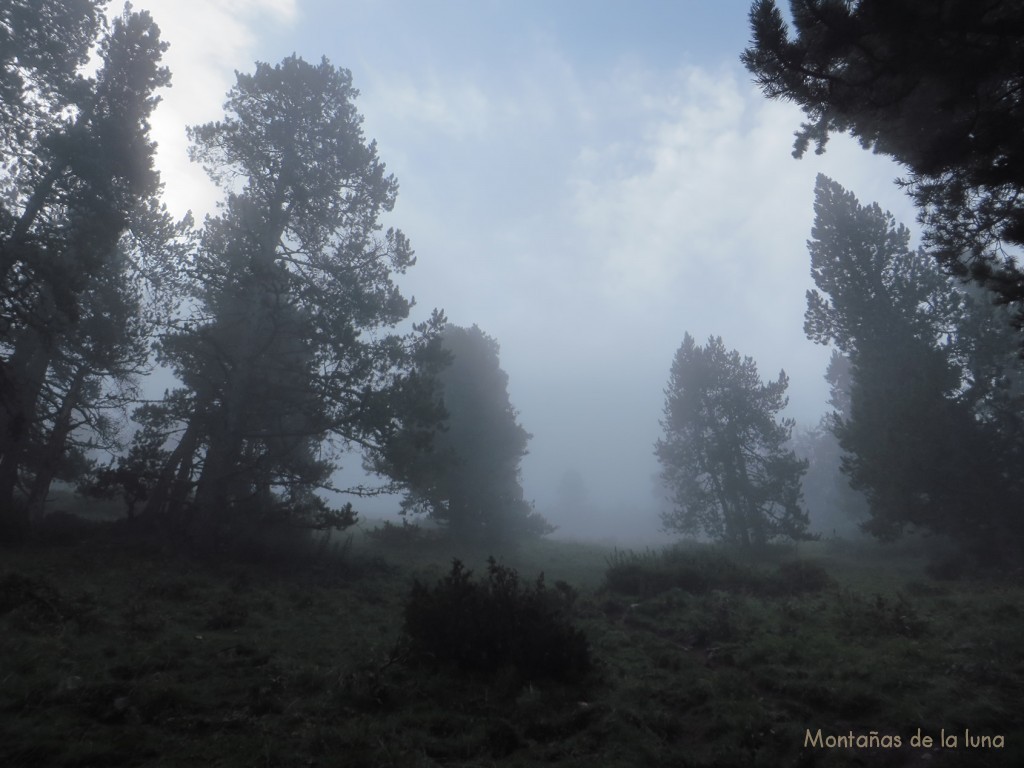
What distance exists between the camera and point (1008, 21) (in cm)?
625

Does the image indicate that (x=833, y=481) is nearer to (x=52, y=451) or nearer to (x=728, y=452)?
(x=728, y=452)

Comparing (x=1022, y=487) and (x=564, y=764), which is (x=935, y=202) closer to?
(x=564, y=764)

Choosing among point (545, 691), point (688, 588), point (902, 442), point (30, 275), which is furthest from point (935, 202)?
point (30, 275)

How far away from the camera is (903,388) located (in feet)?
69.9

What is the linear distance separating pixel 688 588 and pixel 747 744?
10125 mm

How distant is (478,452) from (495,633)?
66.2ft

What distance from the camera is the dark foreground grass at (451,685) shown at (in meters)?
5.15

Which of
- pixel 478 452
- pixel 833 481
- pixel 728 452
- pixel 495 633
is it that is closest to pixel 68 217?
pixel 495 633

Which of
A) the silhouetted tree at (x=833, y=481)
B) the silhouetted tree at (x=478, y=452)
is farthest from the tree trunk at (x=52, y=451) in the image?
the silhouetted tree at (x=833, y=481)

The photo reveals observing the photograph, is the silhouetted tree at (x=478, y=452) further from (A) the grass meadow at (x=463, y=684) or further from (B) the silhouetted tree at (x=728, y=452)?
(A) the grass meadow at (x=463, y=684)

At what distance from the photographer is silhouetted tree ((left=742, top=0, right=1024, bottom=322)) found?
6.50 metres

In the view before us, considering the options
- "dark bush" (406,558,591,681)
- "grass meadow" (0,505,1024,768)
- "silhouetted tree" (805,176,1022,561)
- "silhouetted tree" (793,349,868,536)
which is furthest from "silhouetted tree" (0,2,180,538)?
"silhouetted tree" (793,349,868,536)

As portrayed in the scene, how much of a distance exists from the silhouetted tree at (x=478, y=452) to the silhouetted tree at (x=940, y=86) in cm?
1776

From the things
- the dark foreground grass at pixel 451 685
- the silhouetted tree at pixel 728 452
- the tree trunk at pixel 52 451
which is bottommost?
the dark foreground grass at pixel 451 685
